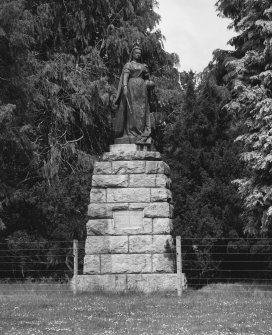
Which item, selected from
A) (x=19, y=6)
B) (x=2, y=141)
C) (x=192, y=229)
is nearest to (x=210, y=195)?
(x=192, y=229)

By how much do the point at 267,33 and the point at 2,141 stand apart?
8003 mm

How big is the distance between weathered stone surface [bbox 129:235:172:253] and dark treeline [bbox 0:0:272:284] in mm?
2444

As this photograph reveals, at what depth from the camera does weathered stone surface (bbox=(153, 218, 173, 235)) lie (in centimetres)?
1395

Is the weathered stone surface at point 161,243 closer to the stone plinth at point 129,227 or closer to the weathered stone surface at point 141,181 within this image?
the stone plinth at point 129,227

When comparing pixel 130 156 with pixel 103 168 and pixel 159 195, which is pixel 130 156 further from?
pixel 159 195

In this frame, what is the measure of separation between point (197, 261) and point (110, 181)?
505cm

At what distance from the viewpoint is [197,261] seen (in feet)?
59.6

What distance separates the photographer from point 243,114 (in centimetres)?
1950

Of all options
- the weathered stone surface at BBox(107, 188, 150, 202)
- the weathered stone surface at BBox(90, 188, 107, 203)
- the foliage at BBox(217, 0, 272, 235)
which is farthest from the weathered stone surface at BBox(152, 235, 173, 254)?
the foliage at BBox(217, 0, 272, 235)

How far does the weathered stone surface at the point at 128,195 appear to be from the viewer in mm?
14062

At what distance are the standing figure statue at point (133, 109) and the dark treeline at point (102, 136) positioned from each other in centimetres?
356

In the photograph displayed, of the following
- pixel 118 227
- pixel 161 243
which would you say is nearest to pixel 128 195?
pixel 118 227

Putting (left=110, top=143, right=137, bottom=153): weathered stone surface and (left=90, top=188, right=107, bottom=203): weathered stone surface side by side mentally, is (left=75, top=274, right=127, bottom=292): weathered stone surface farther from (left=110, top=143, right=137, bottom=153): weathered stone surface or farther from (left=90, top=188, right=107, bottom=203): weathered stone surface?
(left=110, top=143, right=137, bottom=153): weathered stone surface

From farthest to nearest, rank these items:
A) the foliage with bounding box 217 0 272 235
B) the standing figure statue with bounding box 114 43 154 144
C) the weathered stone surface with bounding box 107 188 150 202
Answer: the foliage with bounding box 217 0 272 235 → the standing figure statue with bounding box 114 43 154 144 → the weathered stone surface with bounding box 107 188 150 202
